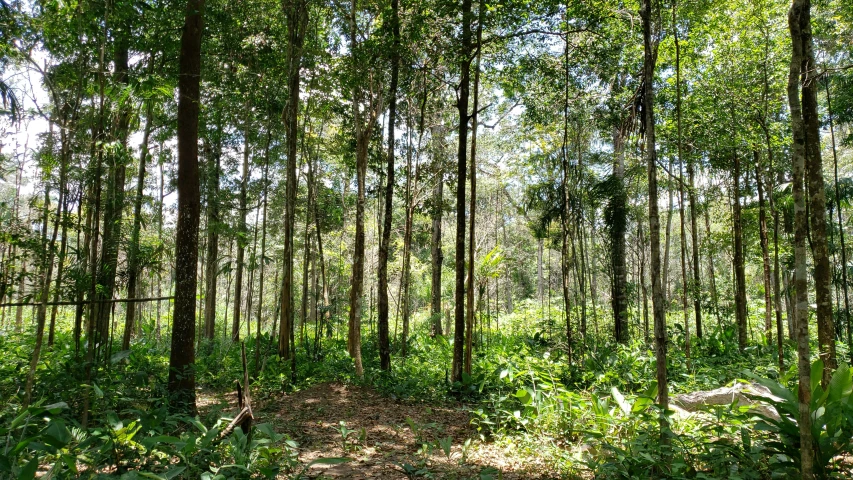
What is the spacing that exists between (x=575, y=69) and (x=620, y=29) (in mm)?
1399

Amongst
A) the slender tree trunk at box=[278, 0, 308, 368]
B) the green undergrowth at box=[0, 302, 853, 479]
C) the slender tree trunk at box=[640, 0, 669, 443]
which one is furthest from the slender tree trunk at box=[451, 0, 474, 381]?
the slender tree trunk at box=[640, 0, 669, 443]

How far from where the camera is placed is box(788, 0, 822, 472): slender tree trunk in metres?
3.29

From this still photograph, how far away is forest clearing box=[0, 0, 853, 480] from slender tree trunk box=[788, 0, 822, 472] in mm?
24

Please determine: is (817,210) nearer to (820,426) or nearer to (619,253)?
(820,426)

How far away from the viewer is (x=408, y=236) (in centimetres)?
1011

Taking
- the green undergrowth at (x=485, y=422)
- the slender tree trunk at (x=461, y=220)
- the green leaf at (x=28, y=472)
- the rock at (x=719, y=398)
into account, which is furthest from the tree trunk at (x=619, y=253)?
the green leaf at (x=28, y=472)

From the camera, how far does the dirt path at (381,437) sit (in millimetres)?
4605

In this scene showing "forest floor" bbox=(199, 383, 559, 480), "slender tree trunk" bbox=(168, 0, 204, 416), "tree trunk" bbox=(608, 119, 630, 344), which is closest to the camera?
"forest floor" bbox=(199, 383, 559, 480)

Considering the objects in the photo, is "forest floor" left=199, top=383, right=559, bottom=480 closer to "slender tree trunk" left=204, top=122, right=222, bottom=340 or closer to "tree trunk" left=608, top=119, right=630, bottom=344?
"slender tree trunk" left=204, top=122, right=222, bottom=340

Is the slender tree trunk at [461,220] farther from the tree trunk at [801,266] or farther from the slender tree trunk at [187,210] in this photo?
the tree trunk at [801,266]

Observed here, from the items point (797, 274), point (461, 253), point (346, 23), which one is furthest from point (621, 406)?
point (346, 23)

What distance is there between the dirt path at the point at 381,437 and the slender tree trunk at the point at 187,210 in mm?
1369

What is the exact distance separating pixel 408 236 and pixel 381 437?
5.01 metres

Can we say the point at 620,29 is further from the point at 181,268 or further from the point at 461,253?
the point at 181,268
